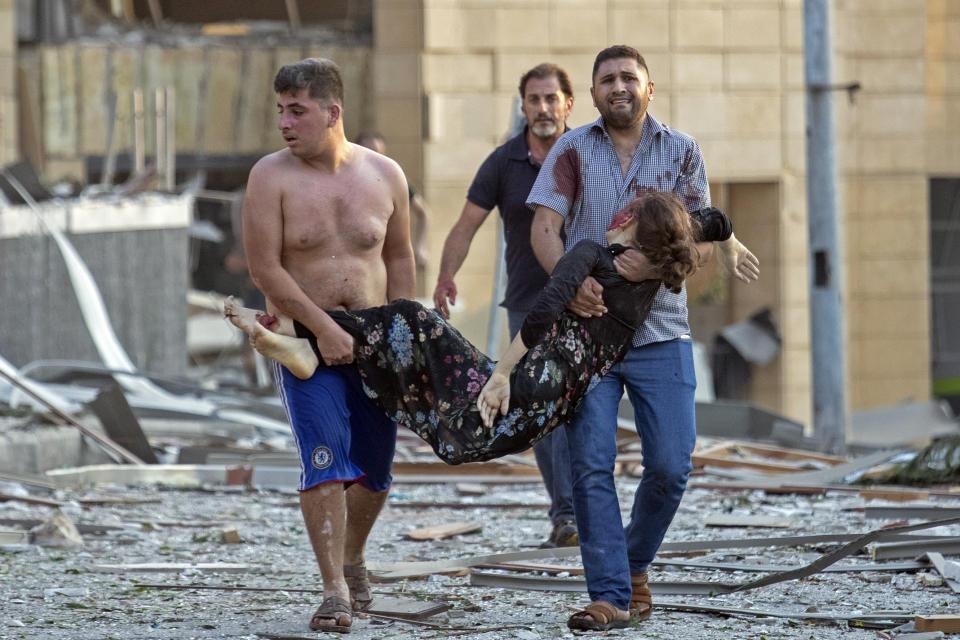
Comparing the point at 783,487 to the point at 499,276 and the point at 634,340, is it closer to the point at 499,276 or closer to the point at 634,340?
the point at 499,276

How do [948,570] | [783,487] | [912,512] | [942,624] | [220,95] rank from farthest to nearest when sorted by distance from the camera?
[220,95] < [783,487] < [912,512] < [948,570] < [942,624]

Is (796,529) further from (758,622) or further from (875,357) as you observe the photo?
(875,357)

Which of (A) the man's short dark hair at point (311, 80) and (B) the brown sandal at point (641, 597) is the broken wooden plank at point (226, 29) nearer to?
(A) the man's short dark hair at point (311, 80)

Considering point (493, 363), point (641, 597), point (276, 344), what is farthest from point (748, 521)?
point (276, 344)

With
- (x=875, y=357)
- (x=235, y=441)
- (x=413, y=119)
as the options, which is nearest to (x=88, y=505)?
(x=235, y=441)

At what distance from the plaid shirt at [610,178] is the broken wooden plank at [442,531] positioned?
249 cm

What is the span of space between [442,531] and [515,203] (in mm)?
1682

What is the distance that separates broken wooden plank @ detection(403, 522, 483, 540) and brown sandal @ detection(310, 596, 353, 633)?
2.27 m

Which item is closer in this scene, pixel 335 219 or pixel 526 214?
pixel 335 219

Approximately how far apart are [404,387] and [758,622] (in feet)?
4.80

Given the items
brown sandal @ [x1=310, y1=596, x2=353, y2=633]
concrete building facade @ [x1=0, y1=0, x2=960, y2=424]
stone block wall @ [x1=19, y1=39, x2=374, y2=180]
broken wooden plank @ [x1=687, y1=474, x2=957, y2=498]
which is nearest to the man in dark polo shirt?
brown sandal @ [x1=310, y1=596, x2=353, y2=633]

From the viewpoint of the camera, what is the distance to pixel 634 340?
200 inches

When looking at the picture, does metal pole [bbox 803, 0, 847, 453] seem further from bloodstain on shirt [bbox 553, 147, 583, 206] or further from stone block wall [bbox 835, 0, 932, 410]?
bloodstain on shirt [bbox 553, 147, 583, 206]

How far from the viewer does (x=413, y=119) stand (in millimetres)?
15562
